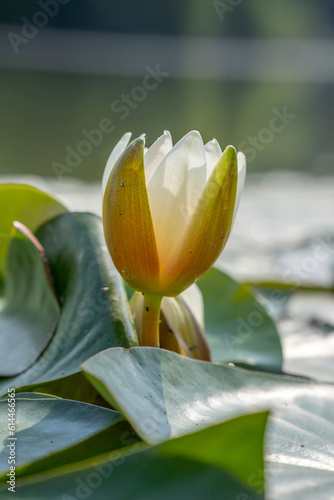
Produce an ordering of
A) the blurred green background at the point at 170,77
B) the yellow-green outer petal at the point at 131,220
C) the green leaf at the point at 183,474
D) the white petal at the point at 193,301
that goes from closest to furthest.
Answer: 1. the green leaf at the point at 183,474
2. the yellow-green outer petal at the point at 131,220
3. the white petal at the point at 193,301
4. the blurred green background at the point at 170,77

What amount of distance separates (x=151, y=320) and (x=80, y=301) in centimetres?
7

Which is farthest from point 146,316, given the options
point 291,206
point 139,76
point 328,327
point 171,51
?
point 171,51

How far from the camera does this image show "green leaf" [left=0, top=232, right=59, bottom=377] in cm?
51

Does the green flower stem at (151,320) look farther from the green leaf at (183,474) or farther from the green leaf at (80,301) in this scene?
the green leaf at (183,474)

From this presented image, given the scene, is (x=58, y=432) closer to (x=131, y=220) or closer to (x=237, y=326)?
(x=131, y=220)

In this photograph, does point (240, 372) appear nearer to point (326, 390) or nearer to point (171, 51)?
point (326, 390)

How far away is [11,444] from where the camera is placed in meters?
0.37

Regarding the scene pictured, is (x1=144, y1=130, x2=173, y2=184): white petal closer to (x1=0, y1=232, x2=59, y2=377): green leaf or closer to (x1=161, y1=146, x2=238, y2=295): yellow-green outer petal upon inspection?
(x1=161, y1=146, x2=238, y2=295): yellow-green outer petal

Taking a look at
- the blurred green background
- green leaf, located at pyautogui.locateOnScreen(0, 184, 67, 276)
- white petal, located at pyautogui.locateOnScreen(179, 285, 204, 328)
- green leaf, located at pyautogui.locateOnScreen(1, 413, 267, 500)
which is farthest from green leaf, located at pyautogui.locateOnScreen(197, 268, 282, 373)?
the blurred green background

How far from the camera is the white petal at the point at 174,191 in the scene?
443 millimetres

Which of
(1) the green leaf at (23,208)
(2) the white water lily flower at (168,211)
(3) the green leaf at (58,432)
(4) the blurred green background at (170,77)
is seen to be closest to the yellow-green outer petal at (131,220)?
(2) the white water lily flower at (168,211)

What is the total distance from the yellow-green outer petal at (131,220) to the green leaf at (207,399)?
0.06 meters

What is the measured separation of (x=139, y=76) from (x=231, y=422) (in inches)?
439

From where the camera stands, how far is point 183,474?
0.32 metres
